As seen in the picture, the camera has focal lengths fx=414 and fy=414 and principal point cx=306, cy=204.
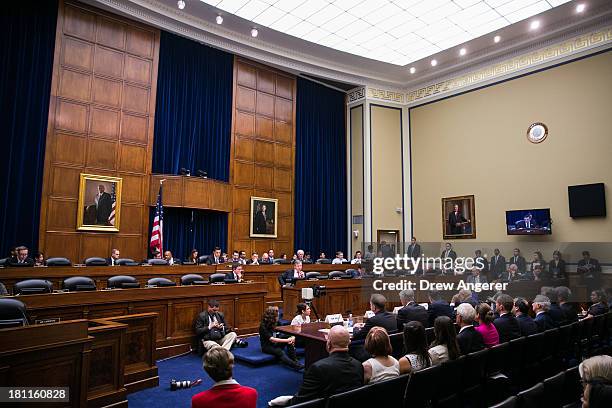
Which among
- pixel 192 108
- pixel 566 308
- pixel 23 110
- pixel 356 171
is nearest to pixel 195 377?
pixel 566 308

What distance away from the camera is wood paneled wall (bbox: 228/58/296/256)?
11.9 metres

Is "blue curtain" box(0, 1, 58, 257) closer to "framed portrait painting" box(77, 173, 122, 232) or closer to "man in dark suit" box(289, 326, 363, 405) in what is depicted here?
"framed portrait painting" box(77, 173, 122, 232)

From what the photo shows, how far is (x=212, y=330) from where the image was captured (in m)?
5.99

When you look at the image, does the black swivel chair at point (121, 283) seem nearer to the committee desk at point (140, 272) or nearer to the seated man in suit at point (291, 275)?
the committee desk at point (140, 272)

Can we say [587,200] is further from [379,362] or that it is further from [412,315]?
[379,362]

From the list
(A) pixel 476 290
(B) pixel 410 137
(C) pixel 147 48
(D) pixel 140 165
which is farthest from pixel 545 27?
(D) pixel 140 165

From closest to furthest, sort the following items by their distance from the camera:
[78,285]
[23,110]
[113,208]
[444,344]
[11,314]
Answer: [444,344] → [11,314] → [78,285] → [23,110] → [113,208]

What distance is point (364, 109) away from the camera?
540 inches

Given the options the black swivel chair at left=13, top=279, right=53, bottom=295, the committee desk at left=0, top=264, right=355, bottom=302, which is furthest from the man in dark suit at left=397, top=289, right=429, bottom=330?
the black swivel chair at left=13, top=279, right=53, bottom=295

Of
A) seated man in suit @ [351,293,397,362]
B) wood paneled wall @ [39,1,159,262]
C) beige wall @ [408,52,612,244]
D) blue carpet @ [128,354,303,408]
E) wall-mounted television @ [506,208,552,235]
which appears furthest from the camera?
wall-mounted television @ [506,208,552,235]

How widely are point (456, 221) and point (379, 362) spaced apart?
34.3 feet

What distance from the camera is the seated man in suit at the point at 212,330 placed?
5895 mm

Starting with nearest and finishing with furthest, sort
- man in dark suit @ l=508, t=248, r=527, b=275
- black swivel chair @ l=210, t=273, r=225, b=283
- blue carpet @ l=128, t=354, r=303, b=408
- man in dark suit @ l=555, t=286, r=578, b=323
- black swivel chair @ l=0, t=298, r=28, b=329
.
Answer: black swivel chair @ l=0, t=298, r=28, b=329 < blue carpet @ l=128, t=354, r=303, b=408 < man in dark suit @ l=555, t=286, r=578, b=323 < black swivel chair @ l=210, t=273, r=225, b=283 < man in dark suit @ l=508, t=248, r=527, b=275

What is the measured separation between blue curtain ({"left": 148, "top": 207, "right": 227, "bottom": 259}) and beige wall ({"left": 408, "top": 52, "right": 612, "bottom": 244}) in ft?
19.0
